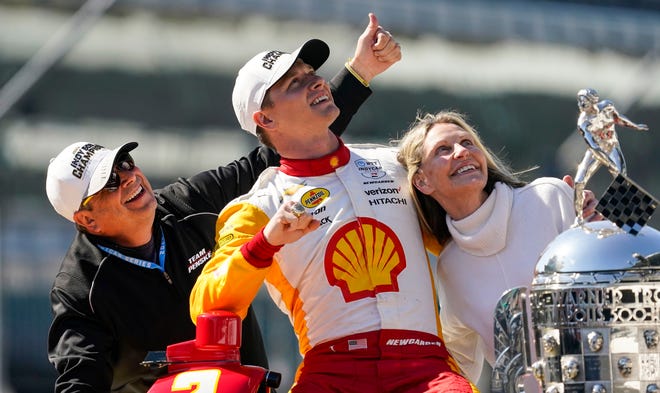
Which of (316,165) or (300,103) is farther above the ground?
(300,103)

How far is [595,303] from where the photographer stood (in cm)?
356

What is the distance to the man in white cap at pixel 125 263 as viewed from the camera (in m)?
4.84

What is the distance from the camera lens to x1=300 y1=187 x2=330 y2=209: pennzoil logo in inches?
177

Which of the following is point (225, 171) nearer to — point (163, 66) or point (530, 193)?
point (530, 193)

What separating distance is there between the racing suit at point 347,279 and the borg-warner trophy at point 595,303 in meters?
0.51

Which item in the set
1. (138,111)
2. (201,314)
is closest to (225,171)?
(201,314)

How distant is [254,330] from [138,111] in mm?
8301

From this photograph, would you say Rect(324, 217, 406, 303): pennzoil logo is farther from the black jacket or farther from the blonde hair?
the black jacket

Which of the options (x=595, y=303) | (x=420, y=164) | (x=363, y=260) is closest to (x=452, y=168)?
(x=420, y=164)

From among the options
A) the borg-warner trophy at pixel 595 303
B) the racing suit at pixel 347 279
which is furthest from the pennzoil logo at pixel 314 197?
the borg-warner trophy at pixel 595 303

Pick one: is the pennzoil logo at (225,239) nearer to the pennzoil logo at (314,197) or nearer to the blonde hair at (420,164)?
the pennzoil logo at (314,197)

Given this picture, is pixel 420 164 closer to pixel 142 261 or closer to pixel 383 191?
pixel 383 191

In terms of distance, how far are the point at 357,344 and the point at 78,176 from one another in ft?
4.40

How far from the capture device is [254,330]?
202 inches
